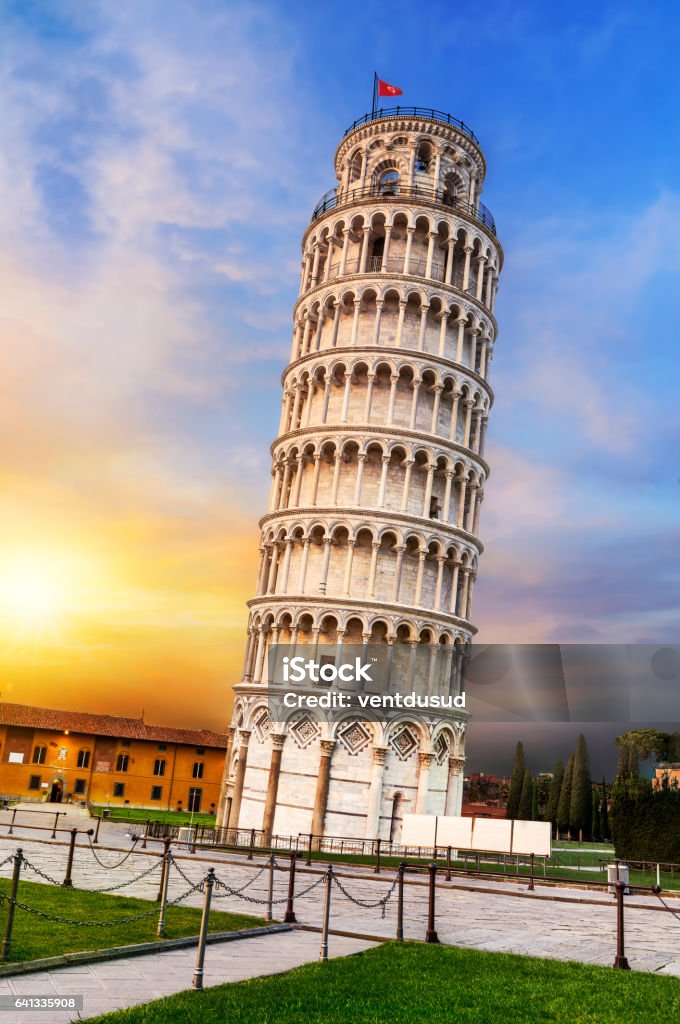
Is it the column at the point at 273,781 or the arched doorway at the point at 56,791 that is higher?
the column at the point at 273,781

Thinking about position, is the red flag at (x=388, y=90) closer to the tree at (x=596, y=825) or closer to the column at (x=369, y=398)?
the column at (x=369, y=398)

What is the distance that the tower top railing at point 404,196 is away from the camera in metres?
45.1

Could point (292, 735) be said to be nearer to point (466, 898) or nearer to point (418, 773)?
point (418, 773)

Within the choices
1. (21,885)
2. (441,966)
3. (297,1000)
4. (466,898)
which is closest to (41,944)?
(297,1000)

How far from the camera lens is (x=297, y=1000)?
29.7ft

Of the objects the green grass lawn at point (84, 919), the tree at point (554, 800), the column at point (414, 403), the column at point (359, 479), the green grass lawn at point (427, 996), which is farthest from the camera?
the tree at point (554, 800)

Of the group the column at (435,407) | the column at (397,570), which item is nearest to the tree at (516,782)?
the column at (397,570)

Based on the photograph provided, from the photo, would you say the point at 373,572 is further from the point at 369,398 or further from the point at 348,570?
the point at 369,398

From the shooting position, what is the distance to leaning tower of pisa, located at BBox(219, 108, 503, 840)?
37.5 meters

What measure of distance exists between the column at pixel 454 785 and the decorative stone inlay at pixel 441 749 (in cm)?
50

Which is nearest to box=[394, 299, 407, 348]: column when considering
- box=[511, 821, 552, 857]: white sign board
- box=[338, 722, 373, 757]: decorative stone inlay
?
box=[338, 722, 373, 757]: decorative stone inlay

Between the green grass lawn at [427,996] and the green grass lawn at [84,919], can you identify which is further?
the green grass lawn at [84,919]

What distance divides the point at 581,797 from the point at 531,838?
1762 inches

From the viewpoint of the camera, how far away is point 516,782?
7219 centimetres
